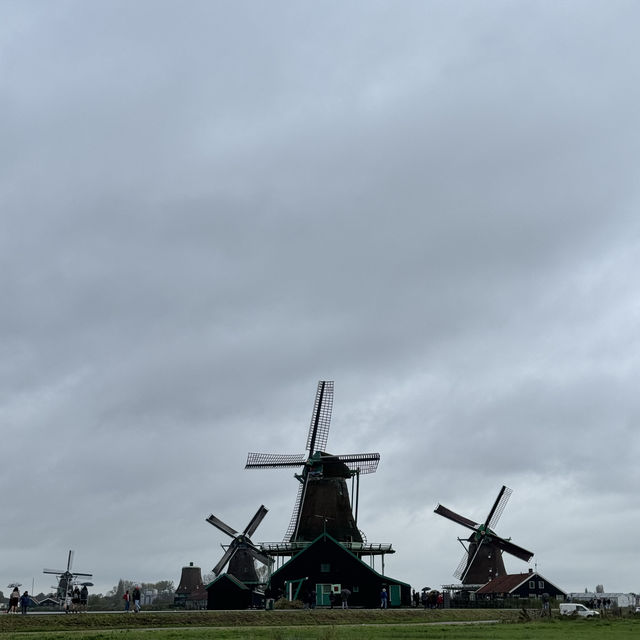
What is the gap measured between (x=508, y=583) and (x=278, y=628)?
47.2 m

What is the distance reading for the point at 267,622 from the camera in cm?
3769

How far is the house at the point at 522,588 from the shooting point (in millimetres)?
73875

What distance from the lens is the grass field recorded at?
93.3ft

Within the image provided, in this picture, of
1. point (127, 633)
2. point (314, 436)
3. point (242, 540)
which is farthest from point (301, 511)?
point (127, 633)

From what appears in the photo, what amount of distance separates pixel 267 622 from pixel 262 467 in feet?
117

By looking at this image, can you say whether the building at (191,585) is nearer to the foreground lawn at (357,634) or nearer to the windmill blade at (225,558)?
the windmill blade at (225,558)

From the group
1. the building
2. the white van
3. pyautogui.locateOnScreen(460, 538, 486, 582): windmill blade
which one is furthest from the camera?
the building

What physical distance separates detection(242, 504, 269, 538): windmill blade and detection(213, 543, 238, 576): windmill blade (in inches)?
61.5

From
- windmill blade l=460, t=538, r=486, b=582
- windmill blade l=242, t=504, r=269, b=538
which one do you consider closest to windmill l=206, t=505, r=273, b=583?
windmill blade l=242, t=504, r=269, b=538

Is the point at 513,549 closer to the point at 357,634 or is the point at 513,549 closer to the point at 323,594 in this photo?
the point at 323,594

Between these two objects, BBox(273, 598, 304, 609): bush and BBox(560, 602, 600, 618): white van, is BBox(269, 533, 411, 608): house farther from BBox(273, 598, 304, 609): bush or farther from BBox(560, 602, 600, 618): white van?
BBox(560, 602, 600, 618): white van

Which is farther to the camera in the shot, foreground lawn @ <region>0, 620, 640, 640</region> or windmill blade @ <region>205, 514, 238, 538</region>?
windmill blade @ <region>205, 514, 238, 538</region>

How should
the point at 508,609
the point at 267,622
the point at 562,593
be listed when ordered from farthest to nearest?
the point at 562,593
the point at 508,609
the point at 267,622

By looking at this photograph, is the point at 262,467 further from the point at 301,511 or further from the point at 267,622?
the point at 267,622
